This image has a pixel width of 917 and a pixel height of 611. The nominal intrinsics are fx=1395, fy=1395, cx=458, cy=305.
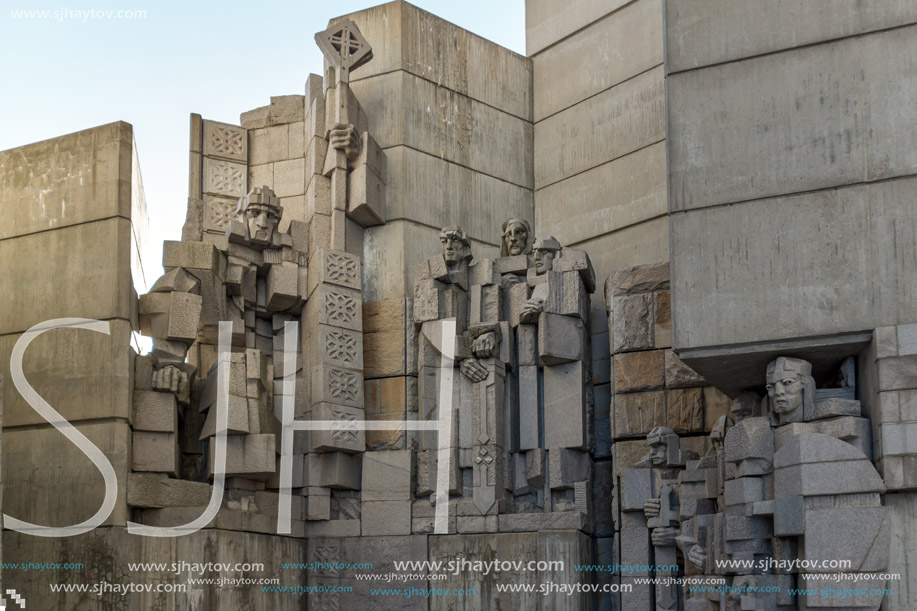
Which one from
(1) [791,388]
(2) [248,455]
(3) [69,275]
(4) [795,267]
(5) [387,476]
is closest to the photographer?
(1) [791,388]

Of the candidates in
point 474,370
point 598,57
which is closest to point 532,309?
point 474,370

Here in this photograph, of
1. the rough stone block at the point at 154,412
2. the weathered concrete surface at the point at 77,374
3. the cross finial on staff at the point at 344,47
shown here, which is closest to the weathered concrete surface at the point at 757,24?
the cross finial on staff at the point at 344,47

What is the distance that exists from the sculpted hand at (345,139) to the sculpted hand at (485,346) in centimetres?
298

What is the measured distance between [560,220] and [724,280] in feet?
18.1

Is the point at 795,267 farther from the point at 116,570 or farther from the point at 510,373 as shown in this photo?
the point at 116,570

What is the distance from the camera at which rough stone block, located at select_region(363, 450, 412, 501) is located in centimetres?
1540

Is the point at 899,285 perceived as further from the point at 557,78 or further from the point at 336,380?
the point at 557,78

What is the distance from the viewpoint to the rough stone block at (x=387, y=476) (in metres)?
15.4

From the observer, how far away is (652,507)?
553 inches

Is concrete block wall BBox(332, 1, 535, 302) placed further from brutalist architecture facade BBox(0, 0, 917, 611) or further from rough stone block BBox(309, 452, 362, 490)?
rough stone block BBox(309, 452, 362, 490)

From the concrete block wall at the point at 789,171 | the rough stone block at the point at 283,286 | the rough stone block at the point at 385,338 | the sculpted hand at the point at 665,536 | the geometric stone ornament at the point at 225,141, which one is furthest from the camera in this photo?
the geometric stone ornament at the point at 225,141

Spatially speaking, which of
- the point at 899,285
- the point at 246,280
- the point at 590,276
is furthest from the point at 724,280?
the point at 246,280

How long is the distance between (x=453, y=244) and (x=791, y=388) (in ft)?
15.8

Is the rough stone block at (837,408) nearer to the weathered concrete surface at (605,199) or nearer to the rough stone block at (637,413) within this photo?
the rough stone block at (637,413)
